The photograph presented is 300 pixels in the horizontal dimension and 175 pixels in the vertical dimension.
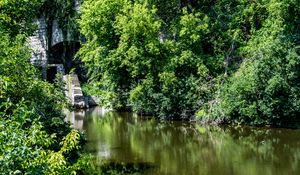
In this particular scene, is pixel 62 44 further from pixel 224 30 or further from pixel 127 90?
pixel 224 30

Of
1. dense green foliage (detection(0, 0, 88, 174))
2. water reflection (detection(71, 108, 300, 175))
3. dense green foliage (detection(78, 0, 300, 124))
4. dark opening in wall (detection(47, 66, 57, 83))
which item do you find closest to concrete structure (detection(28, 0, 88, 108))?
dark opening in wall (detection(47, 66, 57, 83))

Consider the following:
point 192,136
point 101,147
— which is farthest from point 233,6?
point 101,147

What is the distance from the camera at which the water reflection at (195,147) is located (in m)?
14.7

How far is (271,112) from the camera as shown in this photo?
70.1ft

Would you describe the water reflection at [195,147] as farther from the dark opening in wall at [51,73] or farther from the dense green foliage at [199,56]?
the dark opening in wall at [51,73]

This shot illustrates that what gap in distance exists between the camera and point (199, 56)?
25.9m

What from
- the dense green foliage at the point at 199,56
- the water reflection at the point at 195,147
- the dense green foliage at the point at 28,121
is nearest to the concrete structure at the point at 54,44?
the dense green foliage at the point at 199,56

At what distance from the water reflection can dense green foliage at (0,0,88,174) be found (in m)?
2.67

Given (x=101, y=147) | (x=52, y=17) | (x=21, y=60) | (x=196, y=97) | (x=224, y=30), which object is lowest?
(x=101, y=147)

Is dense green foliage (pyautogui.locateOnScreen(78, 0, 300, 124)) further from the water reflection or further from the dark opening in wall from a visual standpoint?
the dark opening in wall

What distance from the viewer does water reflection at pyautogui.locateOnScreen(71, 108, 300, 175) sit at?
48.2 ft

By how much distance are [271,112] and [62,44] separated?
24.0m

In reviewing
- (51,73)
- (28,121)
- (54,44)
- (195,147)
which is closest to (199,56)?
(195,147)

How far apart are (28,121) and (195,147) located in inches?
388
